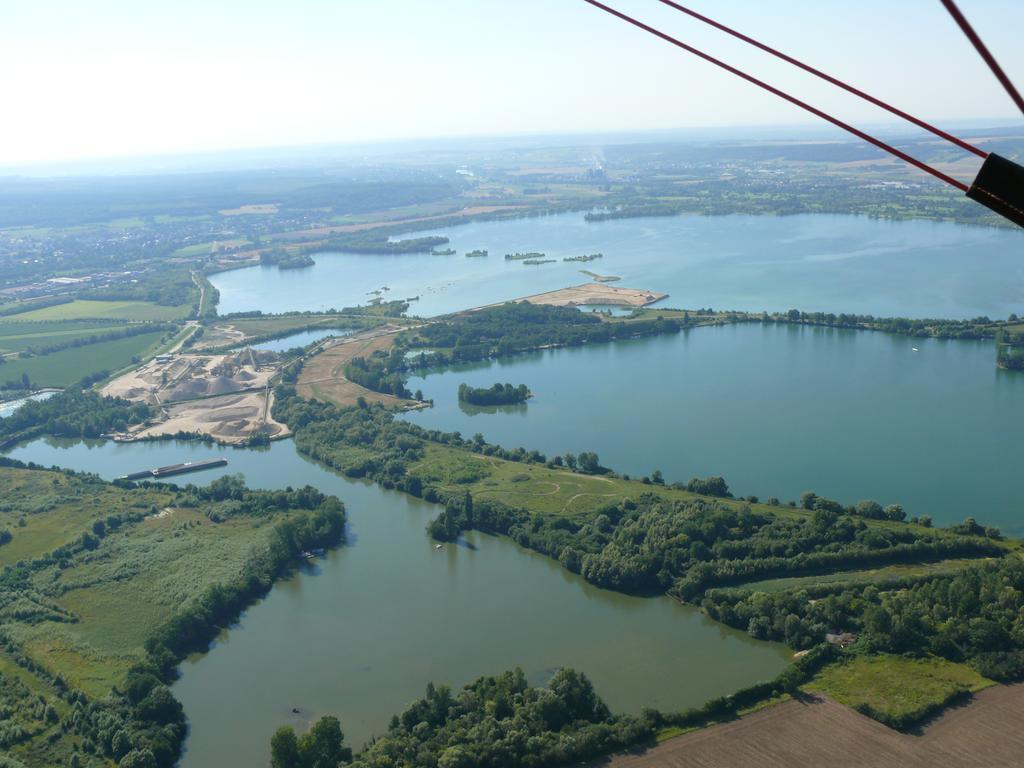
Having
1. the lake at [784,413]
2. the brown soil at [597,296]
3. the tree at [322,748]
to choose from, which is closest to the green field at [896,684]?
the lake at [784,413]

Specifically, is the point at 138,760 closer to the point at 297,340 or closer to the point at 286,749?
the point at 286,749

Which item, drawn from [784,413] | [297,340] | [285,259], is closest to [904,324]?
[784,413]

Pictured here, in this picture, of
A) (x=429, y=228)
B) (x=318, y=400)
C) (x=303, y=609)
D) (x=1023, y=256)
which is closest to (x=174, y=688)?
(x=303, y=609)

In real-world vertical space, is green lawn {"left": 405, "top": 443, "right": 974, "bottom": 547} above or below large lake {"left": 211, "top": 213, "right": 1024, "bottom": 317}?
below

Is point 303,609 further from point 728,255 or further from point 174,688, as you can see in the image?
point 728,255

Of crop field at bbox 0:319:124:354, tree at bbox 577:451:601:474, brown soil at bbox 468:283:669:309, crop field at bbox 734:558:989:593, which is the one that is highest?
brown soil at bbox 468:283:669:309

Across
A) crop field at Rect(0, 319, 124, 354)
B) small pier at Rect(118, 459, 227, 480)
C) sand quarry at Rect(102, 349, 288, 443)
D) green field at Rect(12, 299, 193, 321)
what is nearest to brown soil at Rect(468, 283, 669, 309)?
sand quarry at Rect(102, 349, 288, 443)

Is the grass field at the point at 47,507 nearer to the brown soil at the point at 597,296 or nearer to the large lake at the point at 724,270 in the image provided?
the large lake at the point at 724,270

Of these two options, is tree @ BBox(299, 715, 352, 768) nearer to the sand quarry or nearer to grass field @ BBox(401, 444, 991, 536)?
grass field @ BBox(401, 444, 991, 536)
